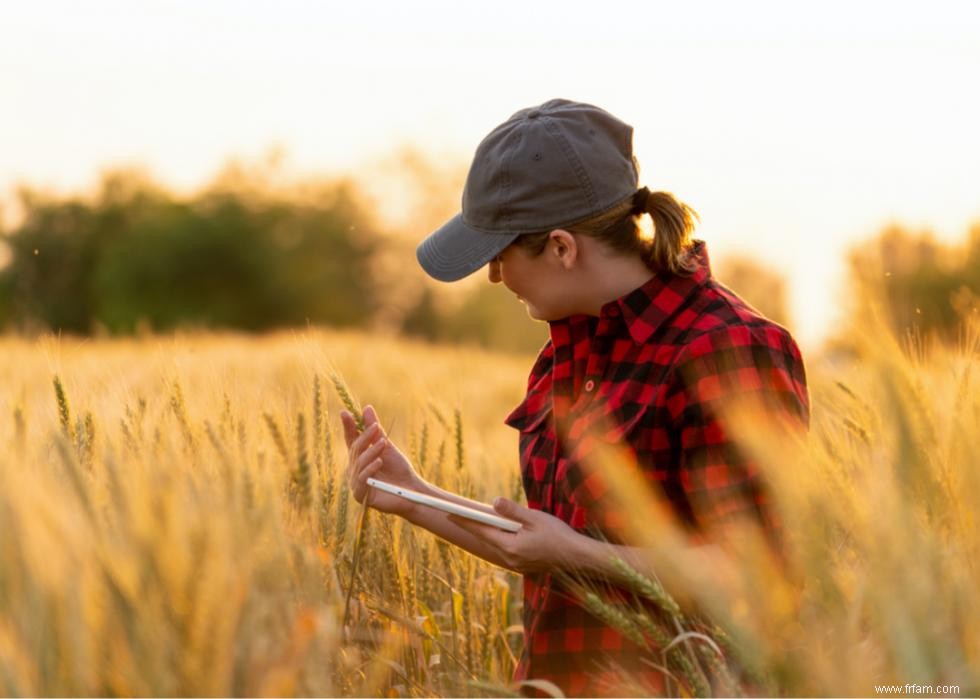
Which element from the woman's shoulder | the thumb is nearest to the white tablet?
the thumb

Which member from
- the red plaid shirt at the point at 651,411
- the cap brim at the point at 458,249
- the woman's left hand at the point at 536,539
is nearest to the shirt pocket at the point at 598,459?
the red plaid shirt at the point at 651,411

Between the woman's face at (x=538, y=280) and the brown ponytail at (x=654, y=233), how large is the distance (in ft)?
0.06

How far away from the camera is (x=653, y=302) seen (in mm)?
1888

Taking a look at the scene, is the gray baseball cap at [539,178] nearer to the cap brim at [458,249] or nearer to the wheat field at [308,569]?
the cap brim at [458,249]

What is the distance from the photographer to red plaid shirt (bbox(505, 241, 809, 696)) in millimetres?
1696

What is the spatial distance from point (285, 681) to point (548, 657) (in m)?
0.88

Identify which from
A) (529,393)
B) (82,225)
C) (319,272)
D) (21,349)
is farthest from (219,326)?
(529,393)

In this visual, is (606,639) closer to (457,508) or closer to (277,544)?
(457,508)

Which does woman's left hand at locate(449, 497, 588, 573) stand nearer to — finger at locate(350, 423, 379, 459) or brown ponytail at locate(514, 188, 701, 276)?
finger at locate(350, 423, 379, 459)

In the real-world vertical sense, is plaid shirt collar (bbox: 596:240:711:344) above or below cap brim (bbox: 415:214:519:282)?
below

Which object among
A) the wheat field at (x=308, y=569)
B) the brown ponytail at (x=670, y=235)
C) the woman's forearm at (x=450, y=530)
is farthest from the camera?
the woman's forearm at (x=450, y=530)

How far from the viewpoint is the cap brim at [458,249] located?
1.99 meters

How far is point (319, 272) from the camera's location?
2512cm

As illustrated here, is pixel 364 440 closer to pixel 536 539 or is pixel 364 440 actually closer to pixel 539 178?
pixel 536 539
